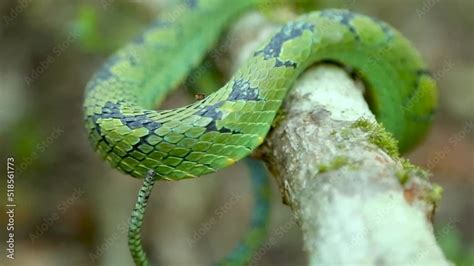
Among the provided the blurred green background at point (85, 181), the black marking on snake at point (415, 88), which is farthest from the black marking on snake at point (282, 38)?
the blurred green background at point (85, 181)

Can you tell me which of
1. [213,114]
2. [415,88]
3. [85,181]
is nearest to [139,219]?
[213,114]

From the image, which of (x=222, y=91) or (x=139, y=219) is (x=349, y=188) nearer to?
(x=139, y=219)

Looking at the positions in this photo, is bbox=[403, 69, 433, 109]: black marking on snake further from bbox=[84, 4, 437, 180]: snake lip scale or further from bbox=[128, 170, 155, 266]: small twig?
bbox=[128, 170, 155, 266]: small twig

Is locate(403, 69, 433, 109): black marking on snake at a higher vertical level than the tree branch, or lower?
lower

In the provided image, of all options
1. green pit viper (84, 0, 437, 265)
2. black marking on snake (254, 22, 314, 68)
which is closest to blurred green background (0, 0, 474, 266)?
green pit viper (84, 0, 437, 265)

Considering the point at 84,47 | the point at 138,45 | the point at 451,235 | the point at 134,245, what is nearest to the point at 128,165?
the point at 134,245

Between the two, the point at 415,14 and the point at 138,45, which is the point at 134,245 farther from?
the point at 415,14
